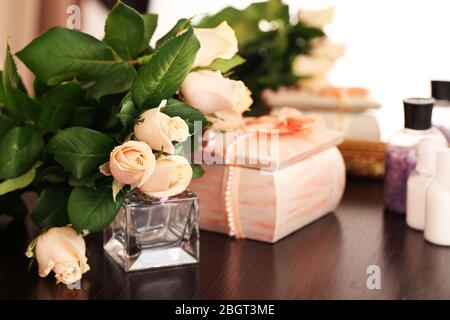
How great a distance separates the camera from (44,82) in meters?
0.84

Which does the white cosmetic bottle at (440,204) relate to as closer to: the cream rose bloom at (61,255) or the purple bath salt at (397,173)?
the purple bath salt at (397,173)

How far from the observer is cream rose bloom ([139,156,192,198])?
0.73 meters

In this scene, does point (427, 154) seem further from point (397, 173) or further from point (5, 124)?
point (5, 124)

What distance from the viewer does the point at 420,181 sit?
0.91 m

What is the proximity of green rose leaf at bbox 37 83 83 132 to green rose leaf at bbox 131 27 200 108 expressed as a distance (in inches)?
4.1

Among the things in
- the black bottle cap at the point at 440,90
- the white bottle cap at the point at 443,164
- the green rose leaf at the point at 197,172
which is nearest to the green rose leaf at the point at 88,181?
the green rose leaf at the point at 197,172

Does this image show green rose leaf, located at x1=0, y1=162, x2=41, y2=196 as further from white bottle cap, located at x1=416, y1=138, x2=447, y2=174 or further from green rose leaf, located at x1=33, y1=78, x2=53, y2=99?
white bottle cap, located at x1=416, y1=138, x2=447, y2=174

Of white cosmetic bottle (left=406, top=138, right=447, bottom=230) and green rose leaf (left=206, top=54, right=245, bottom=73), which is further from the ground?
green rose leaf (left=206, top=54, right=245, bottom=73)

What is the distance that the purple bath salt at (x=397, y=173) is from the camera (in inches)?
38.1

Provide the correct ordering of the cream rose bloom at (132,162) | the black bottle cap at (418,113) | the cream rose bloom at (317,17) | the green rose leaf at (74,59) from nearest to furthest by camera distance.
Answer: the cream rose bloom at (132,162) < the green rose leaf at (74,59) < the black bottle cap at (418,113) < the cream rose bloom at (317,17)

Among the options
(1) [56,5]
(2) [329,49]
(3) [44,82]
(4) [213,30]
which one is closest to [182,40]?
(4) [213,30]

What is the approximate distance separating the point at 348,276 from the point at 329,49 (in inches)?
20.3

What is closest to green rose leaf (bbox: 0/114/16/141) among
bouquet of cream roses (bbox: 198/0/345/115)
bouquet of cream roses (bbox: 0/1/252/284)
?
bouquet of cream roses (bbox: 0/1/252/284)

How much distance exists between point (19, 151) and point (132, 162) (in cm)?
17
